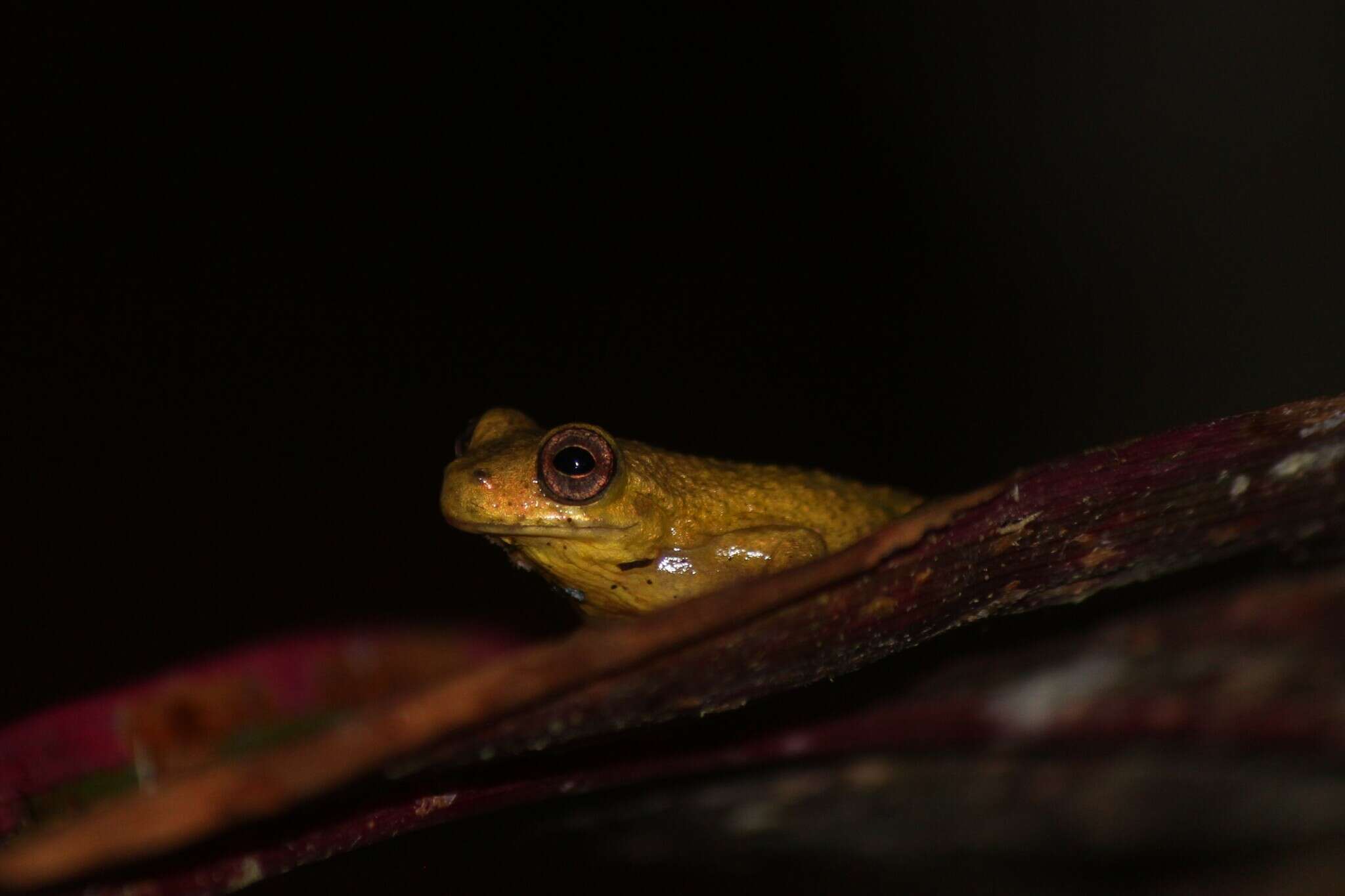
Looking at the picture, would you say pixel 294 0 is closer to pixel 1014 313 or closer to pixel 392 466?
pixel 392 466

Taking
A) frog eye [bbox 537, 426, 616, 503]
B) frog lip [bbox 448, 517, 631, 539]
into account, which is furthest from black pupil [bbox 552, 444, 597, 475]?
frog lip [bbox 448, 517, 631, 539]

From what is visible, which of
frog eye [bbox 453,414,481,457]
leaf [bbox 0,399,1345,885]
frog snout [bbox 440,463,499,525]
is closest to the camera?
leaf [bbox 0,399,1345,885]

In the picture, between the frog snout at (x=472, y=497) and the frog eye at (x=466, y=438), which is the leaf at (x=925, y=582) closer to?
the frog snout at (x=472, y=497)

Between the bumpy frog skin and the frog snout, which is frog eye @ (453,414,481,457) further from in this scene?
the frog snout

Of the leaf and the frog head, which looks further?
the frog head

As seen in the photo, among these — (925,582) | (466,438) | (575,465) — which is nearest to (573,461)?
(575,465)

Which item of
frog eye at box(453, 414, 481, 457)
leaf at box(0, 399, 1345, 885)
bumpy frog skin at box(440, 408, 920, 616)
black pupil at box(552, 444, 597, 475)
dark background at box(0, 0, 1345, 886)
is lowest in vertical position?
leaf at box(0, 399, 1345, 885)

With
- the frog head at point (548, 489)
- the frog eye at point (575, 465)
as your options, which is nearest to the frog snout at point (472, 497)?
the frog head at point (548, 489)
